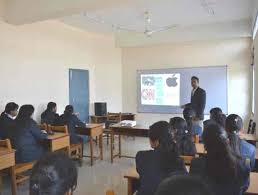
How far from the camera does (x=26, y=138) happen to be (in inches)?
155

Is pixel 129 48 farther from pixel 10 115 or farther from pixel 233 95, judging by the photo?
pixel 10 115

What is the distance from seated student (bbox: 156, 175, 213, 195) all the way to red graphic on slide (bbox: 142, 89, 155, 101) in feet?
24.0

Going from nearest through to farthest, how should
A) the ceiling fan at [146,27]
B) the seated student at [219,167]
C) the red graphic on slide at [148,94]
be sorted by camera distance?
the seated student at [219,167], the ceiling fan at [146,27], the red graphic on slide at [148,94]

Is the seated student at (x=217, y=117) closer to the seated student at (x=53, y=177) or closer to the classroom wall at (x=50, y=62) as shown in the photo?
the seated student at (x=53, y=177)

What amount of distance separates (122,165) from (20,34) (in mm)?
3191

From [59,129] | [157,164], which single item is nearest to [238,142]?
[157,164]

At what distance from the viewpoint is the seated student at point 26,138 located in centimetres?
387

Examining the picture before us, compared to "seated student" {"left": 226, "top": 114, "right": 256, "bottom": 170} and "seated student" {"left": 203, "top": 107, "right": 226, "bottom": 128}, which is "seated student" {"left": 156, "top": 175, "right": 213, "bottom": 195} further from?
"seated student" {"left": 203, "top": 107, "right": 226, "bottom": 128}

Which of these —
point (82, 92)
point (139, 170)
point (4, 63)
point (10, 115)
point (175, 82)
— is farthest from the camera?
point (175, 82)

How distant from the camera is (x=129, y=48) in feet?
27.8

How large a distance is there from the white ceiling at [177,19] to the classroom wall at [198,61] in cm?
32

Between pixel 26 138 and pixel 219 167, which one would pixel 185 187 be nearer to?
pixel 219 167

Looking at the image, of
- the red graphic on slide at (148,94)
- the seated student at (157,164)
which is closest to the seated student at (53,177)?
the seated student at (157,164)

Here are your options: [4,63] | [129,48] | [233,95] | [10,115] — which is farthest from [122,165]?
[129,48]
